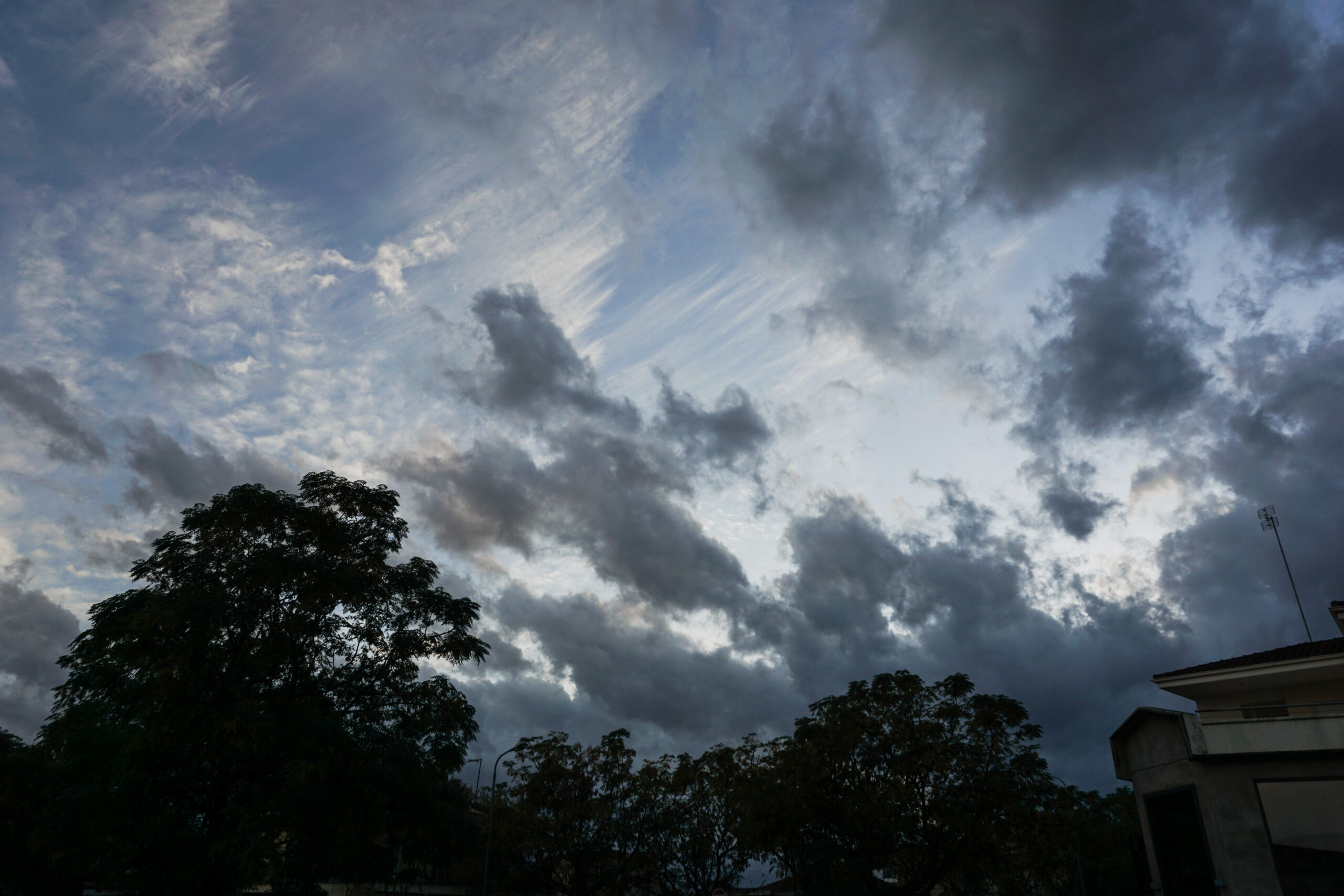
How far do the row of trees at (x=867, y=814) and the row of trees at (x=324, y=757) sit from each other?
0.12 metres

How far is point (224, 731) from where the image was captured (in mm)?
Answer: 21938

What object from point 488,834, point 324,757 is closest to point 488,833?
point 488,834

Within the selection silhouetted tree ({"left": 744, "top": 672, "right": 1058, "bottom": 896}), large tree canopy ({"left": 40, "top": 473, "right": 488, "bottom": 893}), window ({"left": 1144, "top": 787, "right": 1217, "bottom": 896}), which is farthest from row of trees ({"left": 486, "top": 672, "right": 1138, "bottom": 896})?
large tree canopy ({"left": 40, "top": 473, "right": 488, "bottom": 893})

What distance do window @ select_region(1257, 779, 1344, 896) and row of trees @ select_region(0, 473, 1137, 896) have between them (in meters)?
11.3

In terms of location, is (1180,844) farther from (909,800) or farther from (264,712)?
(264,712)

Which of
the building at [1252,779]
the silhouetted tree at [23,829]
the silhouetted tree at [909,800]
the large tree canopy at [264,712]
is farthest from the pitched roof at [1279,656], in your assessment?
the silhouetted tree at [23,829]

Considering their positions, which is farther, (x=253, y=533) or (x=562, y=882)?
(x=562, y=882)

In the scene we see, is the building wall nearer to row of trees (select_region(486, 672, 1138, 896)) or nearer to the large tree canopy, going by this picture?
row of trees (select_region(486, 672, 1138, 896))

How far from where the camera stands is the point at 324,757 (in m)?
22.7

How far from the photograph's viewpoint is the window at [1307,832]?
21.5 m

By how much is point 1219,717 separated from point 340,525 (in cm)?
3020

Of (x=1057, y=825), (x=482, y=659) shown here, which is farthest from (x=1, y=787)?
(x=1057, y=825)

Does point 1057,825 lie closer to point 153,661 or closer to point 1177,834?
point 1177,834

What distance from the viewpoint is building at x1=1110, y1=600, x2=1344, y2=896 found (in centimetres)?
2205
